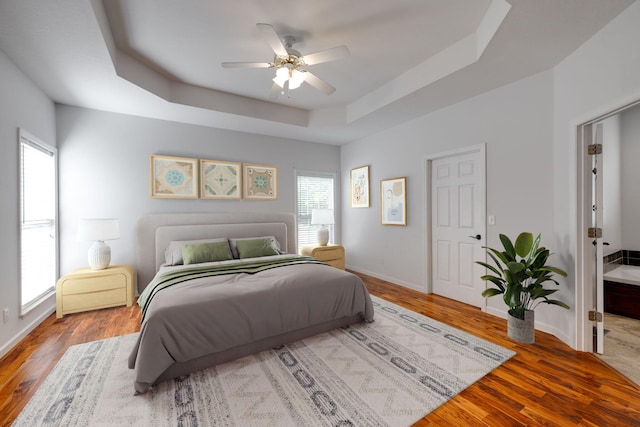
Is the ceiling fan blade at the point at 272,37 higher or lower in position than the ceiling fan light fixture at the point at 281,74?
higher

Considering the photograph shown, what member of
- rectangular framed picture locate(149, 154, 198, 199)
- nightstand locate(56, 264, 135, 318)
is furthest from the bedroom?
nightstand locate(56, 264, 135, 318)

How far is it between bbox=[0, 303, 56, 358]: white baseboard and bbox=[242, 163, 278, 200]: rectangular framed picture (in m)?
2.85

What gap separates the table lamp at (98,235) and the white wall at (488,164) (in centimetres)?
396

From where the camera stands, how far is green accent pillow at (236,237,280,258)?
3.96 meters

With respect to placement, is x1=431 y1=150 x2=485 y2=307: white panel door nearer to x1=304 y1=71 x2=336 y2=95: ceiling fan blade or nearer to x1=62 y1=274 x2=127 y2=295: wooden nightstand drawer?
x1=304 y1=71 x2=336 y2=95: ceiling fan blade

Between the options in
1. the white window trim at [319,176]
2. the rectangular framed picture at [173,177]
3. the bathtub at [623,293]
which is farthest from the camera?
the white window trim at [319,176]

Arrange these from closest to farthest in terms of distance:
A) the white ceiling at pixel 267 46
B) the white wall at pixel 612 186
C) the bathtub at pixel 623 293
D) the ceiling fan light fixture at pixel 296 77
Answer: the white ceiling at pixel 267 46 < the ceiling fan light fixture at pixel 296 77 < the bathtub at pixel 623 293 < the white wall at pixel 612 186

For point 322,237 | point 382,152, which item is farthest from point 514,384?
point 382,152

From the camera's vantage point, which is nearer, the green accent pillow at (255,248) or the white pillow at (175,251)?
the white pillow at (175,251)

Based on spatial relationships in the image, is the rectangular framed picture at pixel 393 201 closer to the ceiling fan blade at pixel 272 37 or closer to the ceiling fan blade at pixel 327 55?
the ceiling fan blade at pixel 327 55

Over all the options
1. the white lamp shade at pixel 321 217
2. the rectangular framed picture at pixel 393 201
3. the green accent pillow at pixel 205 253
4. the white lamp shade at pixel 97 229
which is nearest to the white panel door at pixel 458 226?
the rectangular framed picture at pixel 393 201

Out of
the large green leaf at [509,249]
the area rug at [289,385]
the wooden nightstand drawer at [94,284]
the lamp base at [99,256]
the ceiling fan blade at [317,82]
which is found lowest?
the area rug at [289,385]

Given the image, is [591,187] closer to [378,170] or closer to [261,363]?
[378,170]

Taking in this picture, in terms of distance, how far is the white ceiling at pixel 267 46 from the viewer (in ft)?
6.82
